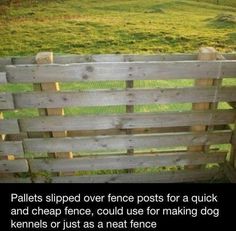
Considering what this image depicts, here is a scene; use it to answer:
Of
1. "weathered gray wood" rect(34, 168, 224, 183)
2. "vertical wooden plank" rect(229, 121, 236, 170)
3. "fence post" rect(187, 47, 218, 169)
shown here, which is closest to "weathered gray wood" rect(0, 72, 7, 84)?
"weathered gray wood" rect(34, 168, 224, 183)

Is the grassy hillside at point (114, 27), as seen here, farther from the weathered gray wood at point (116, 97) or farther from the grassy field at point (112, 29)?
the weathered gray wood at point (116, 97)

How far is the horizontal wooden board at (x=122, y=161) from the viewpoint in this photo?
5.66 meters

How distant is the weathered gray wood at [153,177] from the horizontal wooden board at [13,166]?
13.9 inches

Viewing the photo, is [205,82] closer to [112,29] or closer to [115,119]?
[115,119]

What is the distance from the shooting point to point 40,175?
5859 mm

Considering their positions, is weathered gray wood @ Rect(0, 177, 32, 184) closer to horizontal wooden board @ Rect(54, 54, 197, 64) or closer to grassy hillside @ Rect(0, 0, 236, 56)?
horizontal wooden board @ Rect(54, 54, 197, 64)

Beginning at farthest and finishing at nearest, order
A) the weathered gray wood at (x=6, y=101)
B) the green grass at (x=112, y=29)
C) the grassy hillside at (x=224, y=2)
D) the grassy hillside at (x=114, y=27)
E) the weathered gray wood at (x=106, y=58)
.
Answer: the grassy hillside at (x=224, y=2) → the grassy hillside at (x=114, y=27) → the green grass at (x=112, y=29) → the weathered gray wood at (x=106, y=58) → the weathered gray wood at (x=6, y=101)

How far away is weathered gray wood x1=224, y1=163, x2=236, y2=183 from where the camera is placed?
5.77 m

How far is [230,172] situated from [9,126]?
3.62m

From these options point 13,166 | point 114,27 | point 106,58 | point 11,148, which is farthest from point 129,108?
point 114,27

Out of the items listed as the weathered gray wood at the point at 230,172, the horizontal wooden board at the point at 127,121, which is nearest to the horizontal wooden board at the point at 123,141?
the horizontal wooden board at the point at 127,121

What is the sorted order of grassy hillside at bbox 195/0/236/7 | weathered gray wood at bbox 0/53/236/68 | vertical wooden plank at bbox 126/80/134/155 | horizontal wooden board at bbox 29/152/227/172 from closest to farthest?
1. vertical wooden plank at bbox 126/80/134/155
2. weathered gray wood at bbox 0/53/236/68
3. horizontal wooden board at bbox 29/152/227/172
4. grassy hillside at bbox 195/0/236/7

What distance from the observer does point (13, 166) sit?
Answer: 557 cm

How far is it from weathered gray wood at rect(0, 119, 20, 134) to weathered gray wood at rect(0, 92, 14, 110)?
0.27 m
